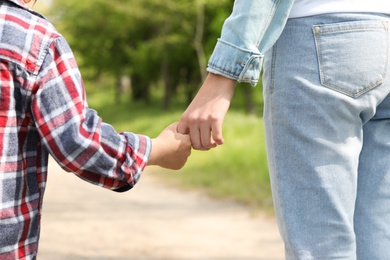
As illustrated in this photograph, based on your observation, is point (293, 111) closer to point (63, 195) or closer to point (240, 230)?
point (240, 230)

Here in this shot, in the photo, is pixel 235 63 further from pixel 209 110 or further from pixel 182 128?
pixel 182 128

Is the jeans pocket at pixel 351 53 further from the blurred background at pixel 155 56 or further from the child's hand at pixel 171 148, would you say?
the blurred background at pixel 155 56

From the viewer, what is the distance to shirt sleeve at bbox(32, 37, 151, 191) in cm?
175

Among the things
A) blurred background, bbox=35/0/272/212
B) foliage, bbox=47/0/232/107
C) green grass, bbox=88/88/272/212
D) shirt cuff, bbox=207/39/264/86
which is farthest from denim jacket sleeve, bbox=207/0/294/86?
foliage, bbox=47/0/232/107

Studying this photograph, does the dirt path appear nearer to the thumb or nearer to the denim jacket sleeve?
the thumb

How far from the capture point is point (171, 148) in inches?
81.4

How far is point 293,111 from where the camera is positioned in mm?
1874

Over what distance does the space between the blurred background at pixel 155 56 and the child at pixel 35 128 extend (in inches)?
268

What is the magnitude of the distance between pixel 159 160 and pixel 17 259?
45 centimetres

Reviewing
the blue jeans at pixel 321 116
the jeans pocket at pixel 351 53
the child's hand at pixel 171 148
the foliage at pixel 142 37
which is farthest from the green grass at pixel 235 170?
the foliage at pixel 142 37

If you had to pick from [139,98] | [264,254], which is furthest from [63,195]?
[139,98]

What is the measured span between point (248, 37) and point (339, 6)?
0.75 feet

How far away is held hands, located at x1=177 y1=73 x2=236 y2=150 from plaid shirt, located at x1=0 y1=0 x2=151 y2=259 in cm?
23

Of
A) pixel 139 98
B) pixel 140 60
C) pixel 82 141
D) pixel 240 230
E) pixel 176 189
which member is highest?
pixel 82 141
